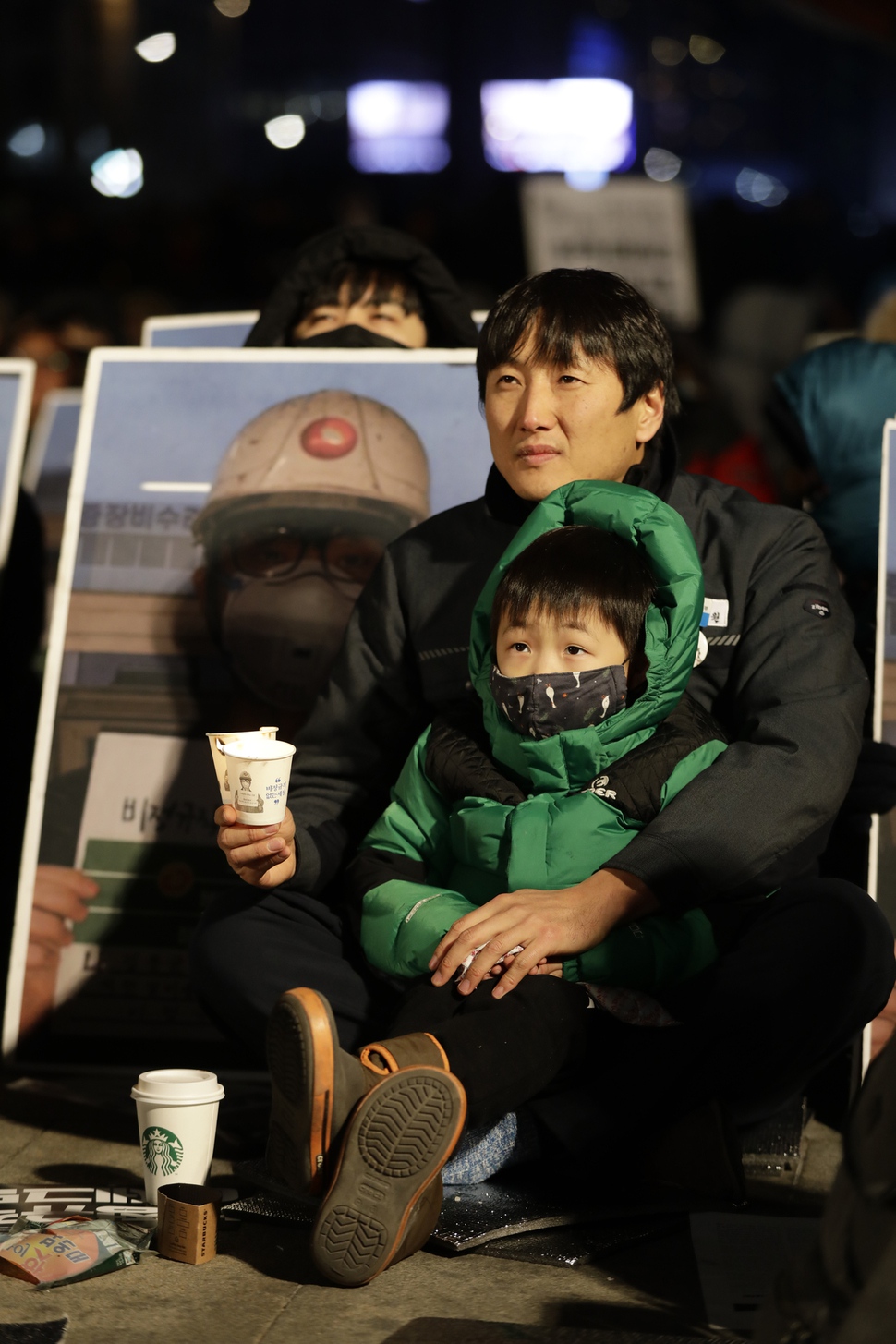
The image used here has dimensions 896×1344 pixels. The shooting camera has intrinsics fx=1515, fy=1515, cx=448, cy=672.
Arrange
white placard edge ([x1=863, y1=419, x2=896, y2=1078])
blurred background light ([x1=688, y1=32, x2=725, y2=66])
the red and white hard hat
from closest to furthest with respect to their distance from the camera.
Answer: white placard edge ([x1=863, y1=419, x2=896, y2=1078]) < the red and white hard hat < blurred background light ([x1=688, y1=32, x2=725, y2=66])

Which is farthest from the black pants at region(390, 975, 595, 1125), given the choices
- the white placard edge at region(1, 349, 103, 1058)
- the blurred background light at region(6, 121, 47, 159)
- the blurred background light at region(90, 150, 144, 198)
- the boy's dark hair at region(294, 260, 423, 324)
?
the blurred background light at region(6, 121, 47, 159)

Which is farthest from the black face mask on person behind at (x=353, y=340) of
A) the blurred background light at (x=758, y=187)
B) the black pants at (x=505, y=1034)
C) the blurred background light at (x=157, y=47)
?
the blurred background light at (x=758, y=187)

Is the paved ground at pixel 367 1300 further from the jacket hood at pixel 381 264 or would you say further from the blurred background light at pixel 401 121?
the blurred background light at pixel 401 121

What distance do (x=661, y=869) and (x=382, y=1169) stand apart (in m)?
0.61

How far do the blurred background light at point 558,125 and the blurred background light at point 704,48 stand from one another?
89cm

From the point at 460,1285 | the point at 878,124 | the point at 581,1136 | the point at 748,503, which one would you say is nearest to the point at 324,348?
the point at 748,503

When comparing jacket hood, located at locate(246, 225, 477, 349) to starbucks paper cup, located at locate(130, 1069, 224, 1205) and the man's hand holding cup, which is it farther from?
starbucks paper cup, located at locate(130, 1069, 224, 1205)

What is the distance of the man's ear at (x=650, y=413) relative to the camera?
8.89 feet

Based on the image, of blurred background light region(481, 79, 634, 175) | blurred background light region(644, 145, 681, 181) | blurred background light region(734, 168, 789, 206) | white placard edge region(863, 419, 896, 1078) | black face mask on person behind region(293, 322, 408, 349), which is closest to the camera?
Result: white placard edge region(863, 419, 896, 1078)

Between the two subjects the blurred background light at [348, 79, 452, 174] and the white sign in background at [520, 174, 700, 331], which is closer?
the white sign in background at [520, 174, 700, 331]

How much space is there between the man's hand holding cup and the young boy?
0.12 metres

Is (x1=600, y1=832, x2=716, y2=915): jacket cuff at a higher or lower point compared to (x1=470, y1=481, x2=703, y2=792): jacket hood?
lower

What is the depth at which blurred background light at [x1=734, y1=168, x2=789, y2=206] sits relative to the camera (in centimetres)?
2025

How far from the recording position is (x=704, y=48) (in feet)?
60.5
